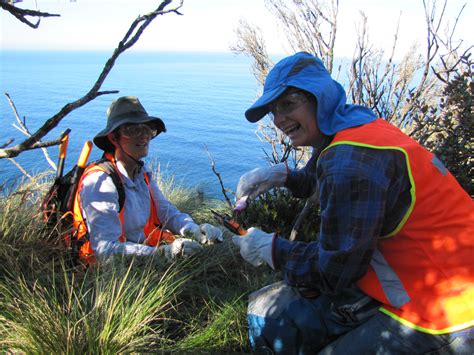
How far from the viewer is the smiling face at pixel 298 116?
1.98 m

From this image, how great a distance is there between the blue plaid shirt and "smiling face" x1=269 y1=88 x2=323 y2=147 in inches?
8.1

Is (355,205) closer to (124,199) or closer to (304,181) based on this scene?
(304,181)

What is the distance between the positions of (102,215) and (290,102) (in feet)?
5.41

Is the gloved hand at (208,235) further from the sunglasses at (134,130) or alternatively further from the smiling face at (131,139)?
the sunglasses at (134,130)

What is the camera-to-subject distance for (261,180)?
3.01 m

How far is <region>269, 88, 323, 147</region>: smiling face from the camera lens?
1.98m

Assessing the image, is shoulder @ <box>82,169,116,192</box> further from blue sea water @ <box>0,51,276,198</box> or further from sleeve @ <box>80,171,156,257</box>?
blue sea water @ <box>0,51,276,198</box>

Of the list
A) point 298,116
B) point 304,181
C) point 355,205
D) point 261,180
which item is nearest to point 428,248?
point 355,205

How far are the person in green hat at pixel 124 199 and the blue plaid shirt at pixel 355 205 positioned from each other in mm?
1479

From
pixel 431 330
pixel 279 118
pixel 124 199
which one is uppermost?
pixel 279 118

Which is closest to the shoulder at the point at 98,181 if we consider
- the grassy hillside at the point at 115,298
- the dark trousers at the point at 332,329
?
the grassy hillside at the point at 115,298

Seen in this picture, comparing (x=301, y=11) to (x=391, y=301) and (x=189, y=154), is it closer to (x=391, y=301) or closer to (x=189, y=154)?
(x=391, y=301)

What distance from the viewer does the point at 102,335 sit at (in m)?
2.05

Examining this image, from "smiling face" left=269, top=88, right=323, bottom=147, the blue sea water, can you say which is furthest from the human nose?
the blue sea water
